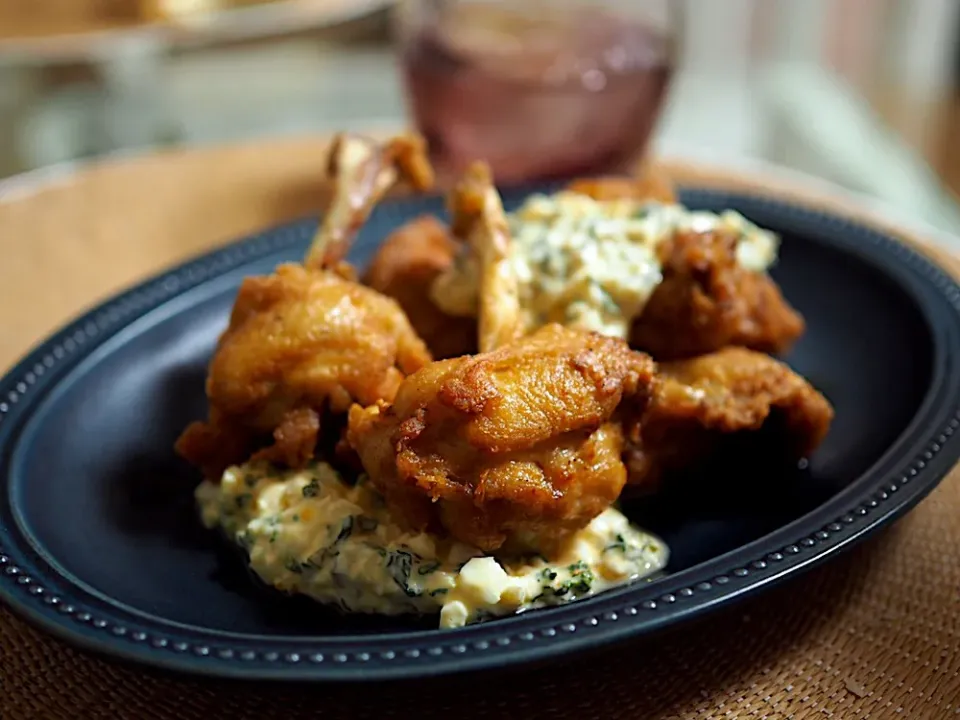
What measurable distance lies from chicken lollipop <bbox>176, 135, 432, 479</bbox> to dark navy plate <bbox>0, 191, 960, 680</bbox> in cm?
10

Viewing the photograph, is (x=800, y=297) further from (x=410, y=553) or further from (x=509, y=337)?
(x=410, y=553)

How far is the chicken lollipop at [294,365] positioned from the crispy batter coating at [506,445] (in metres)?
0.10

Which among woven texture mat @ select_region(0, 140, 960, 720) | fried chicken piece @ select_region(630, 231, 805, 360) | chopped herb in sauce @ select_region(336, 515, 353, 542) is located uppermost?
fried chicken piece @ select_region(630, 231, 805, 360)

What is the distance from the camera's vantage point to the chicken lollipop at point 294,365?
1.12 metres

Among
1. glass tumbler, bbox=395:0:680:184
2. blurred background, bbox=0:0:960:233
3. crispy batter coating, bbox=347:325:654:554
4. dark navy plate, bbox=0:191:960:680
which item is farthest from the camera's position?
blurred background, bbox=0:0:960:233

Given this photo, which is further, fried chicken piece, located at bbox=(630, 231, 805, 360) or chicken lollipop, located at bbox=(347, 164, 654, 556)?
fried chicken piece, located at bbox=(630, 231, 805, 360)

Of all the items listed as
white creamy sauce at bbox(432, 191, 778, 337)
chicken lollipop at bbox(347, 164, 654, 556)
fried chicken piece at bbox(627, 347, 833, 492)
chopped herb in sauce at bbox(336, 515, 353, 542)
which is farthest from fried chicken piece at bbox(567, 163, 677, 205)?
chopped herb in sauce at bbox(336, 515, 353, 542)

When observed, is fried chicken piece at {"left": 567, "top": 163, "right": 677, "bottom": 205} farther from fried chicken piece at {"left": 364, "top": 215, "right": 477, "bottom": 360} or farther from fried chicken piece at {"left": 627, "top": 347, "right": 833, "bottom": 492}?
fried chicken piece at {"left": 627, "top": 347, "right": 833, "bottom": 492}

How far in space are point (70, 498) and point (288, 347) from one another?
27cm

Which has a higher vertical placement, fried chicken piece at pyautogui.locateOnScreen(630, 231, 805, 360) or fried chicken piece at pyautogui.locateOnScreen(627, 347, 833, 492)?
fried chicken piece at pyautogui.locateOnScreen(630, 231, 805, 360)

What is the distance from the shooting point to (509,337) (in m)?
1.18

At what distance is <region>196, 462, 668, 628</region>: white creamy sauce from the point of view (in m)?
0.97

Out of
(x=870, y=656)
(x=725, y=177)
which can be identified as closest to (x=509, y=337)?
(x=870, y=656)

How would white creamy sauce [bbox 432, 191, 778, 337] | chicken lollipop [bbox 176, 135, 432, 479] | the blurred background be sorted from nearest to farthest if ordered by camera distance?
chicken lollipop [bbox 176, 135, 432, 479] → white creamy sauce [bbox 432, 191, 778, 337] → the blurred background
